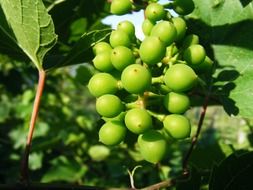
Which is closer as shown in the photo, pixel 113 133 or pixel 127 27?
pixel 113 133

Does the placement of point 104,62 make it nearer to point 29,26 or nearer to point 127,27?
point 127,27

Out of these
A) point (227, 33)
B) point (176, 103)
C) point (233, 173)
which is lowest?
point (233, 173)

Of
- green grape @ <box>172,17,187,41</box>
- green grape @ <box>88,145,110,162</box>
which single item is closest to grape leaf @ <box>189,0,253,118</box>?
green grape @ <box>172,17,187,41</box>

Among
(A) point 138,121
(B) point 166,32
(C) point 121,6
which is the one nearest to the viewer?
(A) point 138,121

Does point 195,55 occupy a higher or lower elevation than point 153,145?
higher

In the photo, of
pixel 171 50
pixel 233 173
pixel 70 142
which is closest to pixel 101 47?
pixel 171 50

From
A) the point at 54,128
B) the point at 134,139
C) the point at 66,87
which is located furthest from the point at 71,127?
the point at 134,139

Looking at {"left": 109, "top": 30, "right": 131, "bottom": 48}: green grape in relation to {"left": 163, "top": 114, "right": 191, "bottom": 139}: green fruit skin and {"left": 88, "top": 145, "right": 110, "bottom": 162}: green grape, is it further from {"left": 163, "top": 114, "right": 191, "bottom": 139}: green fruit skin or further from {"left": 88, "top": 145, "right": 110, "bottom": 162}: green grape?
{"left": 88, "top": 145, "right": 110, "bottom": 162}: green grape

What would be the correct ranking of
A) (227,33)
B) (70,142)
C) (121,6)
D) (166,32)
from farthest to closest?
(70,142), (227,33), (121,6), (166,32)
